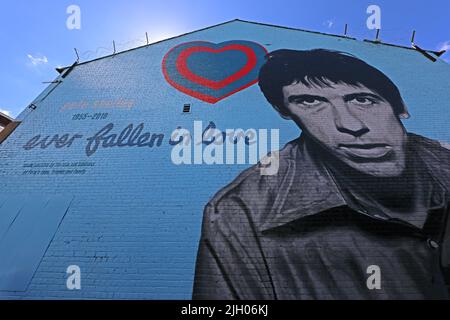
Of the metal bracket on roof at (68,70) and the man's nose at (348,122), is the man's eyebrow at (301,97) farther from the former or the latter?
the metal bracket on roof at (68,70)

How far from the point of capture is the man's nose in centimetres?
734

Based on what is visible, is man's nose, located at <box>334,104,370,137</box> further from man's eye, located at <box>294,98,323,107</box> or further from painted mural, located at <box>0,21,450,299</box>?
man's eye, located at <box>294,98,323,107</box>

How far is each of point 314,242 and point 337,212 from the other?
84cm

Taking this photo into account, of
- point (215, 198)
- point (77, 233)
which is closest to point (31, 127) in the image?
point (77, 233)

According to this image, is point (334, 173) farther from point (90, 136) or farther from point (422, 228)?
point (90, 136)

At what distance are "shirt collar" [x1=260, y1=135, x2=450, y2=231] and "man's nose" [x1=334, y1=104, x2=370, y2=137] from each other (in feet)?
3.82

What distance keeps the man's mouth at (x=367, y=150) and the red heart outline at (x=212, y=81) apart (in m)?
3.48

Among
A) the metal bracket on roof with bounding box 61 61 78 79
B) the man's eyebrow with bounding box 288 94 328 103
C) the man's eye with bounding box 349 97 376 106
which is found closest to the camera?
the man's eye with bounding box 349 97 376 106

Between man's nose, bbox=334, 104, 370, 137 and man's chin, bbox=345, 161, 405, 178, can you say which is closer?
man's chin, bbox=345, 161, 405, 178

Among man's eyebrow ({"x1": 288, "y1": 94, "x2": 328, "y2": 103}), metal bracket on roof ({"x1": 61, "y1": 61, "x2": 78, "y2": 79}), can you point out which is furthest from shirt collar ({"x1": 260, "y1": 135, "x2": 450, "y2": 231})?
metal bracket on roof ({"x1": 61, "y1": 61, "x2": 78, "y2": 79})

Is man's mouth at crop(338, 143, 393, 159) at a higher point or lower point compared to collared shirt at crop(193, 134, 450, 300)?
higher

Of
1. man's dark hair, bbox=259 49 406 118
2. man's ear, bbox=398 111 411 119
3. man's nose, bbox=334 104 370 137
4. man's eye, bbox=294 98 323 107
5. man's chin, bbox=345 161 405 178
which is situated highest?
man's dark hair, bbox=259 49 406 118

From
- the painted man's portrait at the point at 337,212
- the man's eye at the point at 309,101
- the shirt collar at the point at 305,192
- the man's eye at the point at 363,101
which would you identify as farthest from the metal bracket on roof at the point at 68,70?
the man's eye at the point at 363,101

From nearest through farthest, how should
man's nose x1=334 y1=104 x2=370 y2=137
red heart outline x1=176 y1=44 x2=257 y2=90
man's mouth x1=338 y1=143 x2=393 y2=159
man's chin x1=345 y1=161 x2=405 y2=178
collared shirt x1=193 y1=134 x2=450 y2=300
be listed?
collared shirt x1=193 y1=134 x2=450 y2=300 → man's chin x1=345 y1=161 x2=405 y2=178 → man's mouth x1=338 y1=143 x2=393 y2=159 → man's nose x1=334 y1=104 x2=370 y2=137 → red heart outline x1=176 y1=44 x2=257 y2=90
